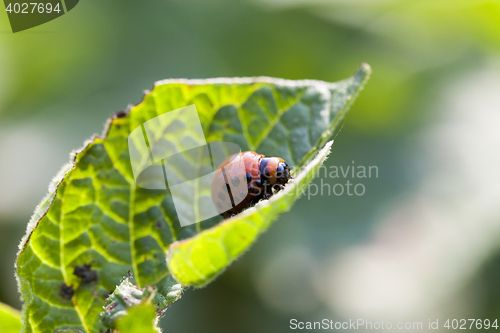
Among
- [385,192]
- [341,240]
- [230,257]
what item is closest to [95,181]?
[230,257]

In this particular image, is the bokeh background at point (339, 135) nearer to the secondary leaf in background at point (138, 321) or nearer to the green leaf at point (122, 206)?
the green leaf at point (122, 206)

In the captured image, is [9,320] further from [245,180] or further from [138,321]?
[245,180]

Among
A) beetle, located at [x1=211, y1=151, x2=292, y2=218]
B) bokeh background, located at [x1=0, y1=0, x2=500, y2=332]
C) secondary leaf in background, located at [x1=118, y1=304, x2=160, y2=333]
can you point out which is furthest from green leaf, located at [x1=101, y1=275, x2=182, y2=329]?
bokeh background, located at [x1=0, y1=0, x2=500, y2=332]

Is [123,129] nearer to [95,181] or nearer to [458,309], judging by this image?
[95,181]

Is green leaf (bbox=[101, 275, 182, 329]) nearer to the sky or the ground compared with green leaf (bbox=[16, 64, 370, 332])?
nearer to the ground

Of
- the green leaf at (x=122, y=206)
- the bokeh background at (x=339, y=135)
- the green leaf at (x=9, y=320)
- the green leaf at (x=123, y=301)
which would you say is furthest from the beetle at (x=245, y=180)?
the bokeh background at (x=339, y=135)

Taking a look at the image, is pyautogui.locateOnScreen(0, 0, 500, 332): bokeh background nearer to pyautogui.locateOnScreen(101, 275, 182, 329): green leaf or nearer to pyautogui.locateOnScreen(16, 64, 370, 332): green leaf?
pyautogui.locateOnScreen(16, 64, 370, 332): green leaf

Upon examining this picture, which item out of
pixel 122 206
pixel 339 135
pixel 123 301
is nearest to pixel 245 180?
pixel 122 206
